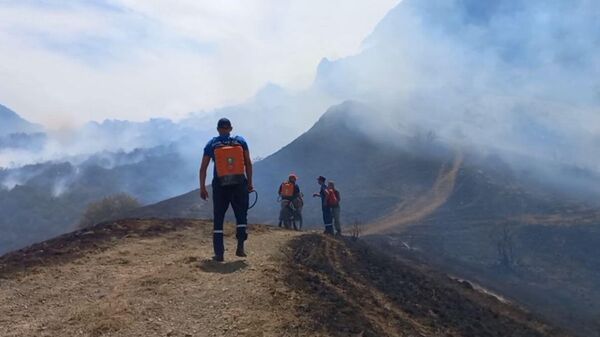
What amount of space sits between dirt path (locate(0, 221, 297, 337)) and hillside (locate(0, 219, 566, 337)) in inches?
0.5

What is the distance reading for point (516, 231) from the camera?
37312 mm

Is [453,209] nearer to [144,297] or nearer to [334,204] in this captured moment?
[334,204]

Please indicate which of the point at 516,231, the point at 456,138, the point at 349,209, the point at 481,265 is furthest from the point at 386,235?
the point at 456,138

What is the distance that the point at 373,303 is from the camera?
8164mm

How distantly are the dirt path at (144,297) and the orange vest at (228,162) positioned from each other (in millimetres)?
1342

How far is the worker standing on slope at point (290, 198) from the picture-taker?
18.0 m

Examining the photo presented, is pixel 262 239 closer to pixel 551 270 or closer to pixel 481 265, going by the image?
pixel 481 265

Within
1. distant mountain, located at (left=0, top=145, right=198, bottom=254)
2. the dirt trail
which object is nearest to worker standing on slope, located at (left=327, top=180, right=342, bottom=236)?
the dirt trail

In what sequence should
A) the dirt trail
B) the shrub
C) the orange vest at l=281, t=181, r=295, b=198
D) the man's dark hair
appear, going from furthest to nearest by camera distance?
the shrub, the dirt trail, the orange vest at l=281, t=181, r=295, b=198, the man's dark hair

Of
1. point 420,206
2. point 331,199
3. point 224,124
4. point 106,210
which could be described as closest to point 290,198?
point 331,199

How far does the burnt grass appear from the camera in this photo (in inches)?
268

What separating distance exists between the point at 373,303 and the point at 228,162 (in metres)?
2.87

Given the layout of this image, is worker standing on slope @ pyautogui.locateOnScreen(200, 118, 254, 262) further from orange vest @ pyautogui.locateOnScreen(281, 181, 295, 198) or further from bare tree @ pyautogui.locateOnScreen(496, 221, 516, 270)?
bare tree @ pyautogui.locateOnScreen(496, 221, 516, 270)

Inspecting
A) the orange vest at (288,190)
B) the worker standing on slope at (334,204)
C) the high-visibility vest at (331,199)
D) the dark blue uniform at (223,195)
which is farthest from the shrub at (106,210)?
the dark blue uniform at (223,195)
